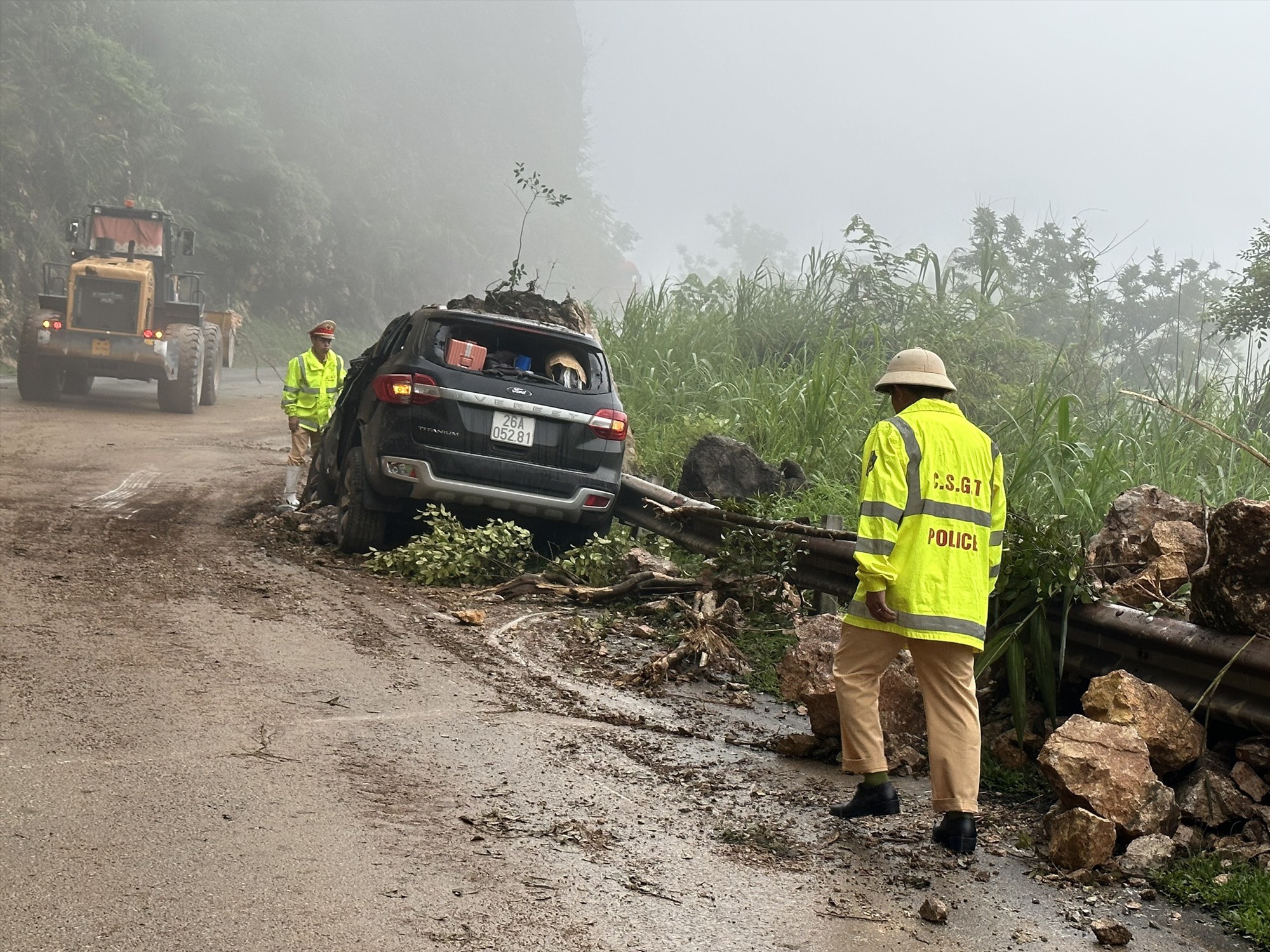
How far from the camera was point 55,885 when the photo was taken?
3.38 meters

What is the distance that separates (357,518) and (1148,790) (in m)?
6.36

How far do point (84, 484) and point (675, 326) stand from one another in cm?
744

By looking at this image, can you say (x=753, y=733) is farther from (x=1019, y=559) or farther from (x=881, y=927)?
(x=881, y=927)

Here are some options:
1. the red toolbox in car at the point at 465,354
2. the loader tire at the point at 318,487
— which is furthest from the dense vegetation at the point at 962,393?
the loader tire at the point at 318,487

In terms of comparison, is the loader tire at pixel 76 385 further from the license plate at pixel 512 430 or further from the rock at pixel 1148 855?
the rock at pixel 1148 855

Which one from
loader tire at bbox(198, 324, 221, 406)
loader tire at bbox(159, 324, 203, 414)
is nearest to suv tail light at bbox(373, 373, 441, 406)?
loader tire at bbox(159, 324, 203, 414)

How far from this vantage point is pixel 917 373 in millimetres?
4777

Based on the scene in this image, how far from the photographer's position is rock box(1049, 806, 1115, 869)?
4.15 metres

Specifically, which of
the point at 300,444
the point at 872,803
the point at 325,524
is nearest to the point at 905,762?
the point at 872,803

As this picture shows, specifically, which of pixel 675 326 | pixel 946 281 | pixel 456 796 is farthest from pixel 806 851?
pixel 675 326

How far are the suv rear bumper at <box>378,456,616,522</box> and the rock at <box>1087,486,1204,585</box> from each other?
12.9 ft

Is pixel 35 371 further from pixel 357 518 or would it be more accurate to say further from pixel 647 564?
pixel 647 564

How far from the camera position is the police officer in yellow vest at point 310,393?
12539 mm

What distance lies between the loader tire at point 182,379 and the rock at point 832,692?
18.7 meters
